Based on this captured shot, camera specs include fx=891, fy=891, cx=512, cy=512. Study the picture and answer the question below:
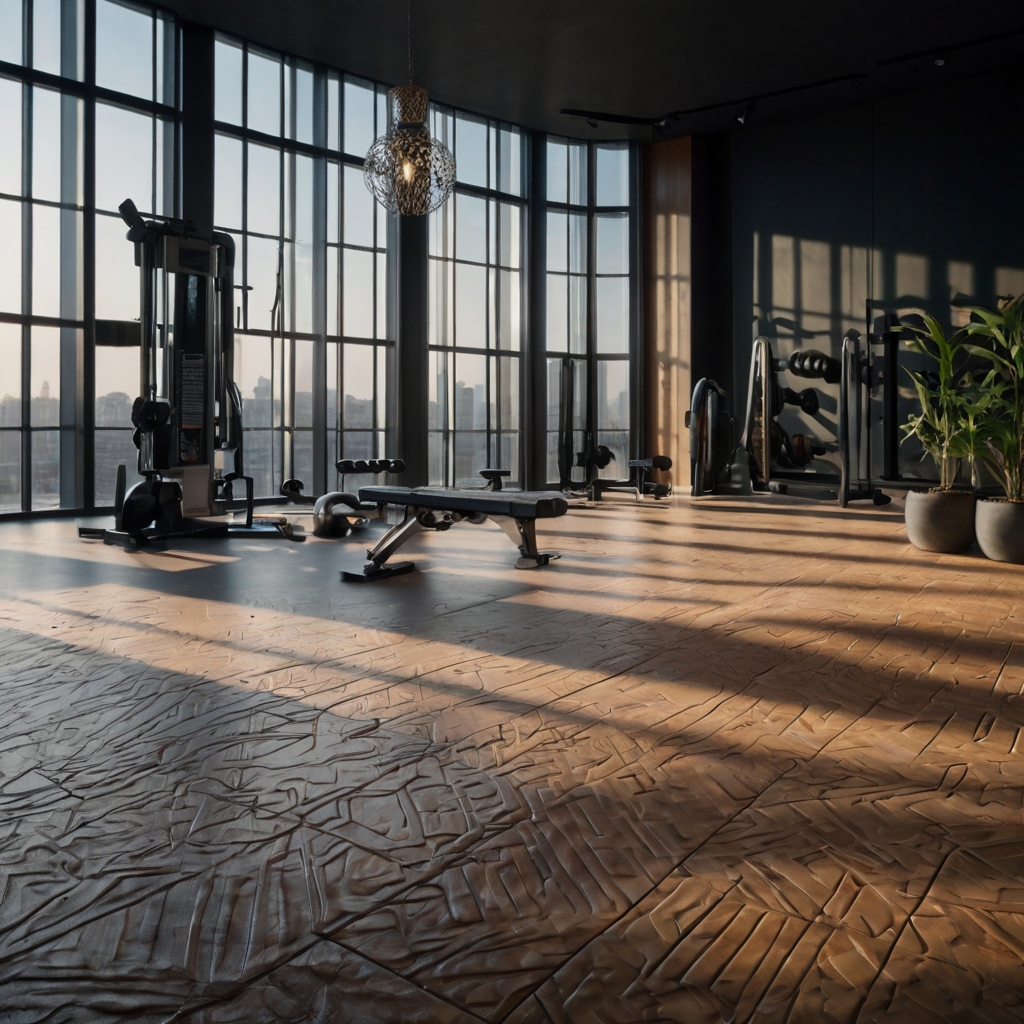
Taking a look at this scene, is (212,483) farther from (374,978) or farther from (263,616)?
(374,978)

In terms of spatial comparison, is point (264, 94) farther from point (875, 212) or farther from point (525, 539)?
point (875, 212)

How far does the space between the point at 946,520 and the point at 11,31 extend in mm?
8333

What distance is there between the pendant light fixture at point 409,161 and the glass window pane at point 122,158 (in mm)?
2828

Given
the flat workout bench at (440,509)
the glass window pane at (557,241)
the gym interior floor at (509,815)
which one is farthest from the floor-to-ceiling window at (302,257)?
the gym interior floor at (509,815)

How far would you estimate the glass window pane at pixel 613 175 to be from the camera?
39.8ft

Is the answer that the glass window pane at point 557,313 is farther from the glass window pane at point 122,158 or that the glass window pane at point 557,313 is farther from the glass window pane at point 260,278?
the glass window pane at point 122,158

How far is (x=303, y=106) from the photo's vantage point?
31.1 feet

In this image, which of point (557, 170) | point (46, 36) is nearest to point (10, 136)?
point (46, 36)

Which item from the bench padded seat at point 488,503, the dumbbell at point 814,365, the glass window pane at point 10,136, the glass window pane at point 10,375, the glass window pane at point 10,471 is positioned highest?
the glass window pane at point 10,136

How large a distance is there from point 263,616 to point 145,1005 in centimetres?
276

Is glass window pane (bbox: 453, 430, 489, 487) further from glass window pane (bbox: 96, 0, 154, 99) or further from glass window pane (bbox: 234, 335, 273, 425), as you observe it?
glass window pane (bbox: 96, 0, 154, 99)

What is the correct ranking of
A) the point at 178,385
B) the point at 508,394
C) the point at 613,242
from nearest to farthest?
1. the point at 178,385
2. the point at 508,394
3. the point at 613,242

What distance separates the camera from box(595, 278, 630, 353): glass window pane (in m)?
12.2

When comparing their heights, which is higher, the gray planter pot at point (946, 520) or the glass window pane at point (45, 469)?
the glass window pane at point (45, 469)
